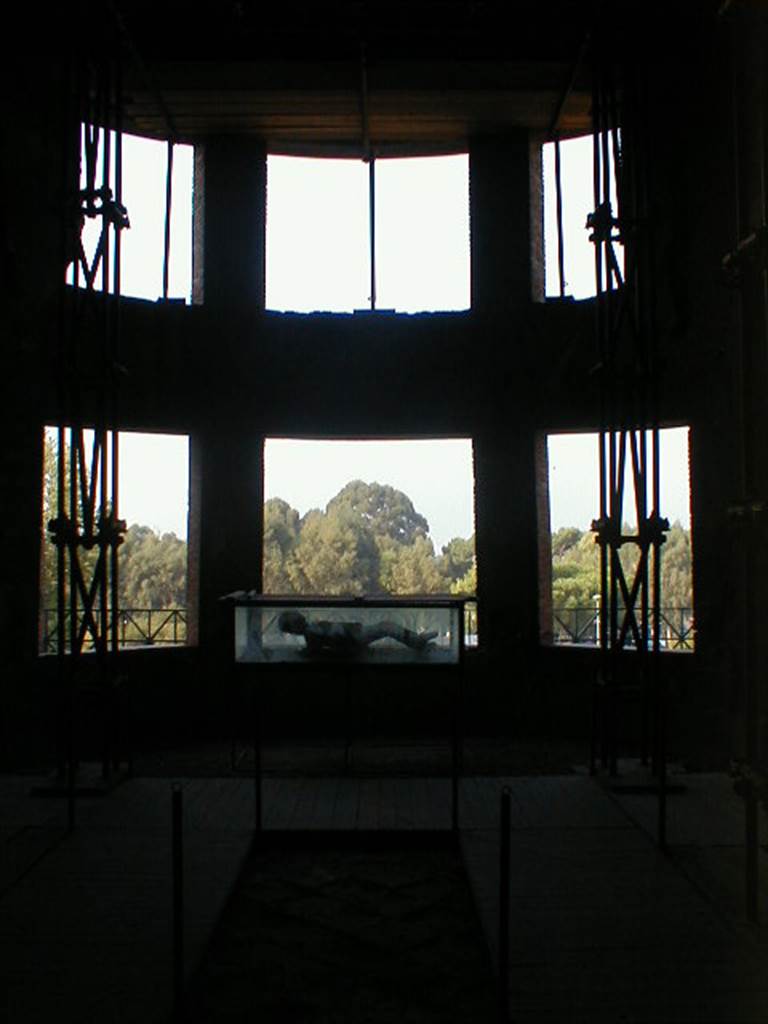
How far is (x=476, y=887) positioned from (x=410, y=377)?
279 inches

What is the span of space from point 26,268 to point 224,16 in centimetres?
310

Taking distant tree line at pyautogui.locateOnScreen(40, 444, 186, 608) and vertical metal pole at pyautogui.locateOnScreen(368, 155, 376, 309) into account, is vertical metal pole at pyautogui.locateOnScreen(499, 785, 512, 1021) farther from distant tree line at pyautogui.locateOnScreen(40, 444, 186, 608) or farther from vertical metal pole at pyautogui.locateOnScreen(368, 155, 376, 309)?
vertical metal pole at pyautogui.locateOnScreen(368, 155, 376, 309)

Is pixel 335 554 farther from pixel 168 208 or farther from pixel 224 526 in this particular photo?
pixel 168 208

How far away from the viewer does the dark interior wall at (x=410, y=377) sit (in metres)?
9.38

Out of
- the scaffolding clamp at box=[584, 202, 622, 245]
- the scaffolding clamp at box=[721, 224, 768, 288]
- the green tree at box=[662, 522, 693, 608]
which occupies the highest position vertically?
the scaffolding clamp at box=[584, 202, 622, 245]

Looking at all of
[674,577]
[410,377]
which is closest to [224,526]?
[410,377]

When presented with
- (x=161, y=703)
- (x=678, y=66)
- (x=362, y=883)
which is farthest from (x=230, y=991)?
(x=678, y=66)

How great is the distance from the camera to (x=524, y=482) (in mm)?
10750

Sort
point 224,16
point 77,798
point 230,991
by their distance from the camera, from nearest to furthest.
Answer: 1. point 230,991
2. point 77,798
3. point 224,16

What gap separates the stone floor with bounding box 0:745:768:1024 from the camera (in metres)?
3.68

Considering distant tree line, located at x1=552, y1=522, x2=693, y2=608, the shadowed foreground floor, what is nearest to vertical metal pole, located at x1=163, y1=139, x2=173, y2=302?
distant tree line, located at x1=552, y1=522, x2=693, y2=608

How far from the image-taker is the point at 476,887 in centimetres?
495

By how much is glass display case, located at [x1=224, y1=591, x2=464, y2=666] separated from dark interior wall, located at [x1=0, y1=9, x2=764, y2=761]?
2610 mm

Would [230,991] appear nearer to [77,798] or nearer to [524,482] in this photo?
[77,798]
